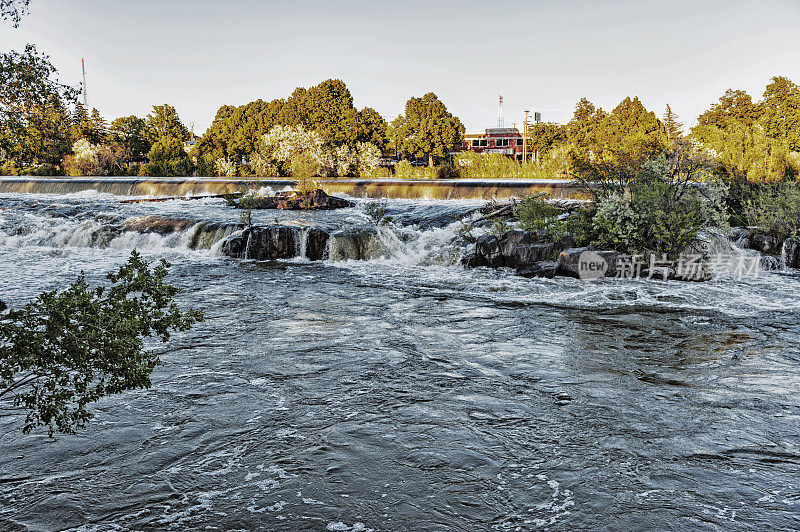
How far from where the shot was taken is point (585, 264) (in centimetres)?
1152

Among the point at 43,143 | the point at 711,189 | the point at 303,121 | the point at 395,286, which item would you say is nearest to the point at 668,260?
the point at 711,189

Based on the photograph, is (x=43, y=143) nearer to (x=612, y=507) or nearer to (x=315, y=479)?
(x=315, y=479)

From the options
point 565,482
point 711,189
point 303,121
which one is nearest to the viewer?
point 565,482

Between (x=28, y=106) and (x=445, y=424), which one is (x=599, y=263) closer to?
(x=445, y=424)

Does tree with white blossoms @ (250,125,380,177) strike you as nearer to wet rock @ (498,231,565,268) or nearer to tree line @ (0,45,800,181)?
tree line @ (0,45,800,181)

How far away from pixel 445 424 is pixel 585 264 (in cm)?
745

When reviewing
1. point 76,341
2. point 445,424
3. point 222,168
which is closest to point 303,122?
point 222,168

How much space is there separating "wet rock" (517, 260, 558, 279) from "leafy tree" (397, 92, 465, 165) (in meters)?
41.7

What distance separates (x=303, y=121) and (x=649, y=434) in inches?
1731

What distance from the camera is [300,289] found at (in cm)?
1078

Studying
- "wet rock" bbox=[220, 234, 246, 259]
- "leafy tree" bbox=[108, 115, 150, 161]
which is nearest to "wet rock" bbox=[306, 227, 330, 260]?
"wet rock" bbox=[220, 234, 246, 259]

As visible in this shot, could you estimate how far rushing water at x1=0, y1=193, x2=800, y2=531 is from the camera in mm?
3639

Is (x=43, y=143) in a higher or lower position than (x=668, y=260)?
higher

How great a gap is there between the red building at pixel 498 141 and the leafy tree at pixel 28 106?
81.5 metres
